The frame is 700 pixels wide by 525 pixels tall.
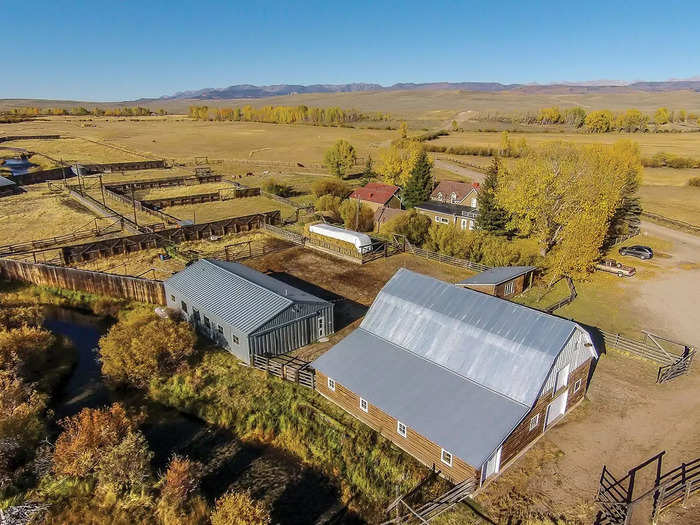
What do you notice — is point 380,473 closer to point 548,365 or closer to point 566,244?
point 548,365

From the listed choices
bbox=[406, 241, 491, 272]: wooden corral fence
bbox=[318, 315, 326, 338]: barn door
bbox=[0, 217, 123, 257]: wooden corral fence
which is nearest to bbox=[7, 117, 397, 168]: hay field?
bbox=[0, 217, 123, 257]: wooden corral fence

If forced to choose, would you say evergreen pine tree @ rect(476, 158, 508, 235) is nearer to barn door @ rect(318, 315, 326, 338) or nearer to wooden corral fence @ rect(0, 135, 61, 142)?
barn door @ rect(318, 315, 326, 338)

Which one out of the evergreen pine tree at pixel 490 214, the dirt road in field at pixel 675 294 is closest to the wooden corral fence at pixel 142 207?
the evergreen pine tree at pixel 490 214

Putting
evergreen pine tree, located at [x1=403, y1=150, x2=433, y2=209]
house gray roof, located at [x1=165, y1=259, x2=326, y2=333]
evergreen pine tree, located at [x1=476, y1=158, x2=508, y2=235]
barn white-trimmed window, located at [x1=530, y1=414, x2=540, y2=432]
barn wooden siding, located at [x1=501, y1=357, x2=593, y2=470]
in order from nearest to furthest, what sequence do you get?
barn wooden siding, located at [x1=501, y1=357, x2=593, y2=470]
barn white-trimmed window, located at [x1=530, y1=414, x2=540, y2=432]
house gray roof, located at [x1=165, y1=259, x2=326, y2=333]
evergreen pine tree, located at [x1=476, y1=158, x2=508, y2=235]
evergreen pine tree, located at [x1=403, y1=150, x2=433, y2=209]

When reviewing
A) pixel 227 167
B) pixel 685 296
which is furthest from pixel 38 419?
pixel 227 167

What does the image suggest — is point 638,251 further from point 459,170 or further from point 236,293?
point 459,170

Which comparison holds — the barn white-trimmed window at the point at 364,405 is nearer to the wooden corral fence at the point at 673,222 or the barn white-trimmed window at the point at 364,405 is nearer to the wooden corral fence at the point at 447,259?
the wooden corral fence at the point at 447,259
